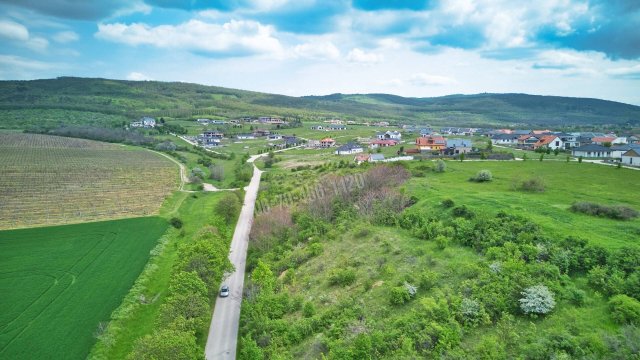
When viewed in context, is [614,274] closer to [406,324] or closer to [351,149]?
[406,324]

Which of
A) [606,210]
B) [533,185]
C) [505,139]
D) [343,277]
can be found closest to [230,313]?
[343,277]

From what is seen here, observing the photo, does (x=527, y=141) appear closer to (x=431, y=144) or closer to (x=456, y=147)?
(x=456, y=147)

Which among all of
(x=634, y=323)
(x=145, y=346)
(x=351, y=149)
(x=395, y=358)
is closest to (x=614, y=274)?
(x=634, y=323)

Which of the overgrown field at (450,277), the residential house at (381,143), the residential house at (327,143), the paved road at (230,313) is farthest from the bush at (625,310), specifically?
the residential house at (327,143)

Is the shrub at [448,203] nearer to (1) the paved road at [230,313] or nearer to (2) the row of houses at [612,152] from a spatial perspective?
(1) the paved road at [230,313]

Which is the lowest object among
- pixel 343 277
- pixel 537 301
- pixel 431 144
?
pixel 343 277
